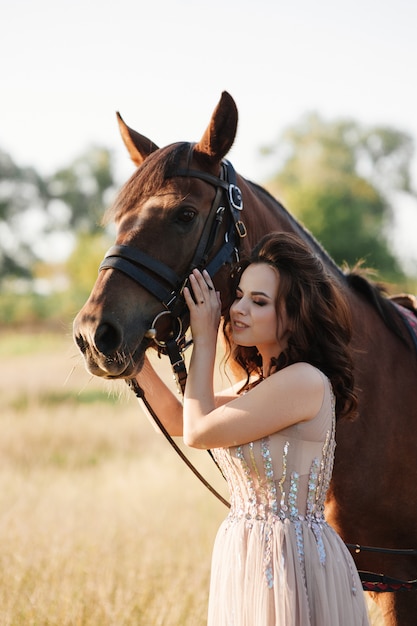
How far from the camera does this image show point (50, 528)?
630 cm

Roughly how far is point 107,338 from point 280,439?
70 centimetres

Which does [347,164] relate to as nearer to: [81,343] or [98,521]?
[98,521]

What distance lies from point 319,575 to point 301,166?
5032 centimetres

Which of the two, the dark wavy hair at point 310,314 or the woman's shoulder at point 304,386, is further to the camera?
the dark wavy hair at point 310,314

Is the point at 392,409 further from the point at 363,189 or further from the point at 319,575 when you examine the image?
the point at 363,189

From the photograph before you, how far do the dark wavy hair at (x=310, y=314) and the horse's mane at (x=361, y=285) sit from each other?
81 centimetres

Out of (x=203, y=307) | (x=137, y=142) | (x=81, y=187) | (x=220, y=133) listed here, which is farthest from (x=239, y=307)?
(x=81, y=187)

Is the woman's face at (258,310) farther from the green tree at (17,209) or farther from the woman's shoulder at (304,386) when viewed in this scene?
the green tree at (17,209)

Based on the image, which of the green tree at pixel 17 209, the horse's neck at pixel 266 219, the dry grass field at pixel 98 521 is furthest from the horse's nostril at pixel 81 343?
the green tree at pixel 17 209

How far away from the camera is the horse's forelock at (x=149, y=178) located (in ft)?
9.23

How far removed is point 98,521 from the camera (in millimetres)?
6887

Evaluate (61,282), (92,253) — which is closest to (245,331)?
(92,253)

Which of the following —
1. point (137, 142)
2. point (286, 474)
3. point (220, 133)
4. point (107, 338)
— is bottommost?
point (286, 474)

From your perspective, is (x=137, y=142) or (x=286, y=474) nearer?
(x=286, y=474)
